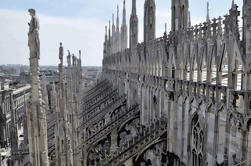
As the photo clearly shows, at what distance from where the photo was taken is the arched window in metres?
10.6

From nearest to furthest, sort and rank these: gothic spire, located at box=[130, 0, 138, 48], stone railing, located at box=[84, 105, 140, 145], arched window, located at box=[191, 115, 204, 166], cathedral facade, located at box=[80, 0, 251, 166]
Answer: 1. cathedral facade, located at box=[80, 0, 251, 166]
2. arched window, located at box=[191, 115, 204, 166]
3. stone railing, located at box=[84, 105, 140, 145]
4. gothic spire, located at box=[130, 0, 138, 48]

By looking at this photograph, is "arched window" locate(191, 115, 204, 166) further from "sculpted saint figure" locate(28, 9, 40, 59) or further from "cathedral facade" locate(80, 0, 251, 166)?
"sculpted saint figure" locate(28, 9, 40, 59)

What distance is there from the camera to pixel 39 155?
7.62 meters

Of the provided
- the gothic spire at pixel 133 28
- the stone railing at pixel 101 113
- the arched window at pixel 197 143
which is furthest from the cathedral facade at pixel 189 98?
the gothic spire at pixel 133 28

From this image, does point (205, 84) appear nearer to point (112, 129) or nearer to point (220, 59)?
point (220, 59)

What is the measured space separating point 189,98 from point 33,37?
23.1 feet

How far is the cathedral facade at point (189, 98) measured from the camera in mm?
7488

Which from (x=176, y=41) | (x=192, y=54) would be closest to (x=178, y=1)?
(x=176, y=41)

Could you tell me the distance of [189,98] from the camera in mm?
10953

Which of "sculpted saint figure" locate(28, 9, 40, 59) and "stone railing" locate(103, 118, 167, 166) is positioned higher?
"sculpted saint figure" locate(28, 9, 40, 59)

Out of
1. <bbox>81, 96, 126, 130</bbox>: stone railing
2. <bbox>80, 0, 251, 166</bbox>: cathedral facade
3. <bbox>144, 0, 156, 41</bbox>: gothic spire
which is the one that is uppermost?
<bbox>144, 0, 156, 41</bbox>: gothic spire

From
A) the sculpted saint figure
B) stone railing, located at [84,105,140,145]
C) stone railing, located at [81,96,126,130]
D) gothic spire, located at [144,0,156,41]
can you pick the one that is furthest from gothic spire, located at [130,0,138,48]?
the sculpted saint figure

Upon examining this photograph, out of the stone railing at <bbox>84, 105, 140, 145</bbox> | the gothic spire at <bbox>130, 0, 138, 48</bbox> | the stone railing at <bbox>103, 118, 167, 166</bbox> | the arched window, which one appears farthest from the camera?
the gothic spire at <bbox>130, 0, 138, 48</bbox>

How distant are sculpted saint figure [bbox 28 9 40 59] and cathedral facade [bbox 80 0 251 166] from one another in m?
5.89
